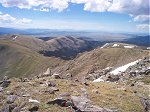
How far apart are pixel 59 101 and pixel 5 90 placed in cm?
587

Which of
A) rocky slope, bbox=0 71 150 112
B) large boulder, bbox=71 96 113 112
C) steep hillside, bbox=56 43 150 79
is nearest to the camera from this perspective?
large boulder, bbox=71 96 113 112

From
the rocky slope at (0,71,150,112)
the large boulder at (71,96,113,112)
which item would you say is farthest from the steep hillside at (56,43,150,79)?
the large boulder at (71,96,113,112)

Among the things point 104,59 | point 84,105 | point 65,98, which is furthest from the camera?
point 104,59

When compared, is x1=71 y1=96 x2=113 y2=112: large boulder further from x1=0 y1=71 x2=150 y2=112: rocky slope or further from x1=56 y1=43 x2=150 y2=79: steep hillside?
x1=56 y1=43 x2=150 y2=79: steep hillside

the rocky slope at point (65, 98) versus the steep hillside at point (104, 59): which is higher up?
the rocky slope at point (65, 98)

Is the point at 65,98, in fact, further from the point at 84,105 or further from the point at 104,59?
the point at 104,59

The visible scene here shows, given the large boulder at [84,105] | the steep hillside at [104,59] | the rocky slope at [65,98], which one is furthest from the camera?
the steep hillside at [104,59]

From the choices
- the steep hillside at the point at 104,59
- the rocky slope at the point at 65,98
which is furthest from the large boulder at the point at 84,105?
A: the steep hillside at the point at 104,59

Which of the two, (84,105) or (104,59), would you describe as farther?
(104,59)

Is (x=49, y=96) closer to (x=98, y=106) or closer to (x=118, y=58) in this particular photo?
(x=98, y=106)

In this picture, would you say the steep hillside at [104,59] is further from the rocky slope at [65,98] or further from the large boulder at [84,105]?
the large boulder at [84,105]

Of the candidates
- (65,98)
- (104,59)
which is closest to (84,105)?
(65,98)

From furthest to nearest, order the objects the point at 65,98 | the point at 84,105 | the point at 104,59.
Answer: the point at 104,59
the point at 65,98
the point at 84,105

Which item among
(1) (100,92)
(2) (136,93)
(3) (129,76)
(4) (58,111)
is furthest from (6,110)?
(3) (129,76)
